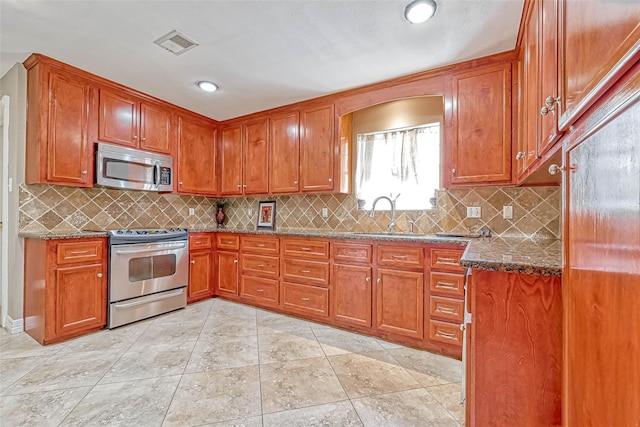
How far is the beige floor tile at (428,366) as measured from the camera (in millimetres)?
1894

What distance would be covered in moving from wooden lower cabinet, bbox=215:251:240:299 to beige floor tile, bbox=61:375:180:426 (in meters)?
1.69

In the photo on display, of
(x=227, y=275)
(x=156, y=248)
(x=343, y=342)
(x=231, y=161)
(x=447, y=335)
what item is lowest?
(x=343, y=342)

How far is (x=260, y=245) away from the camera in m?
3.30

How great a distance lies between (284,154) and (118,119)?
5.72 feet

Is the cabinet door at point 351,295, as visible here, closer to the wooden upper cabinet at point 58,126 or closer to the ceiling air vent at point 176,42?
the ceiling air vent at point 176,42

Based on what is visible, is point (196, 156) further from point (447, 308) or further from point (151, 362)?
point (447, 308)

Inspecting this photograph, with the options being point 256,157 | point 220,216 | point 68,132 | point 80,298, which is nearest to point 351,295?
point 256,157

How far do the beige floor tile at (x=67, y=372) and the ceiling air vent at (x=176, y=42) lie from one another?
2.39 meters

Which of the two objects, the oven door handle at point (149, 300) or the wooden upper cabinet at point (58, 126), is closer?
the wooden upper cabinet at point (58, 126)

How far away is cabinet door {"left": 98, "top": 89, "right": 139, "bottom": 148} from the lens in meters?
2.83

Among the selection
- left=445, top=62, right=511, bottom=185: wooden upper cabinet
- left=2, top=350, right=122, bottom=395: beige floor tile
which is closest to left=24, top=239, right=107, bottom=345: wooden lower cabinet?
left=2, top=350, right=122, bottom=395: beige floor tile

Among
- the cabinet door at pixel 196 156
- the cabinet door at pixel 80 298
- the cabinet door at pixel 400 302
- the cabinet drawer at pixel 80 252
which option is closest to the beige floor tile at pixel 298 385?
the cabinet door at pixel 400 302

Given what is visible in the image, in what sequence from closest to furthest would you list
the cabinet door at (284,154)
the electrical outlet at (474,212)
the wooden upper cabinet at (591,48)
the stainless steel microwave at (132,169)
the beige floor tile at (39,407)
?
the wooden upper cabinet at (591,48) → the beige floor tile at (39,407) → the electrical outlet at (474,212) → the stainless steel microwave at (132,169) → the cabinet door at (284,154)

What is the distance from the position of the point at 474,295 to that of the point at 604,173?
0.64 m
